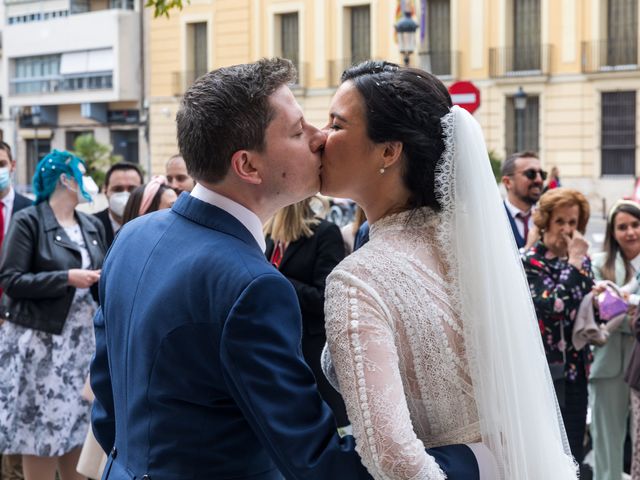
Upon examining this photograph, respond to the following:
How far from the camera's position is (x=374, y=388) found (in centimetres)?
210

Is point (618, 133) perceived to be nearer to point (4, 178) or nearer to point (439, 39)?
point (439, 39)

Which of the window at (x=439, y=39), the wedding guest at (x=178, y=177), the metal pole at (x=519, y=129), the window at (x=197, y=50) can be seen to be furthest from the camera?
the window at (x=197, y=50)

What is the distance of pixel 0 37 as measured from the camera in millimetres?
49250

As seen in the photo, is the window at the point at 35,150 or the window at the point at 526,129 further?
the window at the point at 35,150

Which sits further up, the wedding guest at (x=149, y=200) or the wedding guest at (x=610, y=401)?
the wedding guest at (x=149, y=200)

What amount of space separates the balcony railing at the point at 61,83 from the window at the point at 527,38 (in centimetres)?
1883

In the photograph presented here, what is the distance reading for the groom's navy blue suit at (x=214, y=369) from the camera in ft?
6.79

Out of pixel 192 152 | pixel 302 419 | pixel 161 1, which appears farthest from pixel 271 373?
pixel 161 1

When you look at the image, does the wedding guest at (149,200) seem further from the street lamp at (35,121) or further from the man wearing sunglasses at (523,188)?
the street lamp at (35,121)

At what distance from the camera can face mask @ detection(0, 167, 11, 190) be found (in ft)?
21.9

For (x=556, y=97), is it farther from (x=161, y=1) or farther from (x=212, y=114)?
(x=212, y=114)

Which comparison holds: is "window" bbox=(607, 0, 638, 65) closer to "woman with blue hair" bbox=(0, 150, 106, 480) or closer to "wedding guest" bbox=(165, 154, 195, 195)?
"wedding guest" bbox=(165, 154, 195, 195)

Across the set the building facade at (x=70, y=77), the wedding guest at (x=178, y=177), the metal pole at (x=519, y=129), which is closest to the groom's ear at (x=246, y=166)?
the wedding guest at (x=178, y=177)

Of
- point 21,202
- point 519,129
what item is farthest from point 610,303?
point 519,129
